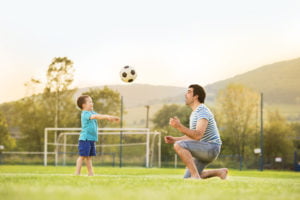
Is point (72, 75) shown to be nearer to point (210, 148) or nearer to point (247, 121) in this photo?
point (247, 121)

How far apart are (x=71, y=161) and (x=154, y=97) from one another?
45.2m

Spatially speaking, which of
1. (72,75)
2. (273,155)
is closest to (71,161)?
(72,75)

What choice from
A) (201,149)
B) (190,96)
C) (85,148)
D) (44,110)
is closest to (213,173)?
(201,149)

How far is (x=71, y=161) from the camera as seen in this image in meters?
30.3

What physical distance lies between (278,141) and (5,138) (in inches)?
833

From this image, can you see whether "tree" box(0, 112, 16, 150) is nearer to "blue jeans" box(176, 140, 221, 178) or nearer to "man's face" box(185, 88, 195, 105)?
"man's face" box(185, 88, 195, 105)

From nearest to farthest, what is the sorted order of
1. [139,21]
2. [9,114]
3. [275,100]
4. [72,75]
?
1. [139,21]
2. [72,75]
3. [9,114]
4. [275,100]

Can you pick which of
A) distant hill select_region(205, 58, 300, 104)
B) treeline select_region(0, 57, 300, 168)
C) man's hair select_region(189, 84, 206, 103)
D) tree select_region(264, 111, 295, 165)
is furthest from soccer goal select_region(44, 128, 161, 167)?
distant hill select_region(205, 58, 300, 104)

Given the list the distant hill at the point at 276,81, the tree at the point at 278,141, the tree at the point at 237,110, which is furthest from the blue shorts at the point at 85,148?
the distant hill at the point at 276,81

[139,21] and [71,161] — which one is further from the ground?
[139,21]

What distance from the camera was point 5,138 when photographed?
38.2m

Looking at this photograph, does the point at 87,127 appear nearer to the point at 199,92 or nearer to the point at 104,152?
the point at 199,92

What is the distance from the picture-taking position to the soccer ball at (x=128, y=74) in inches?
555

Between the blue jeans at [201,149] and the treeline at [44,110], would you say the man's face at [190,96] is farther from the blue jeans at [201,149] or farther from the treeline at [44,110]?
the treeline at [44,110]
